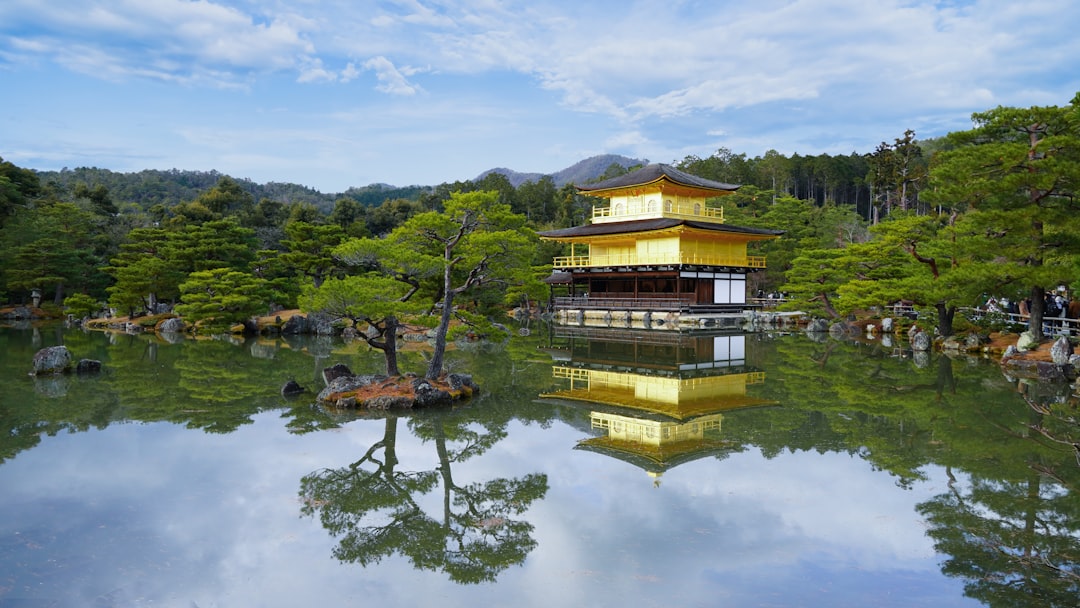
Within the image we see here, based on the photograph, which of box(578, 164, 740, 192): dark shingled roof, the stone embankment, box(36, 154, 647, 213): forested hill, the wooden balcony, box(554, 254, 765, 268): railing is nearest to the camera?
the stone embankment

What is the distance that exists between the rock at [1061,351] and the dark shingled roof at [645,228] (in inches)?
648

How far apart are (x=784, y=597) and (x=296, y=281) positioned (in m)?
26.2

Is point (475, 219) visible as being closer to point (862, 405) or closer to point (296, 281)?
point (862, 405)

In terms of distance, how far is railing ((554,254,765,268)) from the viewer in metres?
30.7

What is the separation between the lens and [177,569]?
524 centimetres

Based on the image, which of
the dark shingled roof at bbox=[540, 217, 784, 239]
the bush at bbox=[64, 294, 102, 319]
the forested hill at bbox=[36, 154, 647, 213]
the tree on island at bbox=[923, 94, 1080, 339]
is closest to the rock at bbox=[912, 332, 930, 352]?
the tree on island at bbox=[923, 94, 1080, 339]

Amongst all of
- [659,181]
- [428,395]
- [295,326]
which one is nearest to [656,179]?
[659,181]

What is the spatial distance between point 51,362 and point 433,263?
9.73m

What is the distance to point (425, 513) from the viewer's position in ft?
21.6

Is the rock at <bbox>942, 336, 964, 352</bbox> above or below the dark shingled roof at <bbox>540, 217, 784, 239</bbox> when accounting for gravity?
below

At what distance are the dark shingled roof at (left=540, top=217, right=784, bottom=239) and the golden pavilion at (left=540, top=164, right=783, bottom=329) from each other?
0.06 metres

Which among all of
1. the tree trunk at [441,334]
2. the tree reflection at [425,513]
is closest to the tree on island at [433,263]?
the tree trunk at [441,334]

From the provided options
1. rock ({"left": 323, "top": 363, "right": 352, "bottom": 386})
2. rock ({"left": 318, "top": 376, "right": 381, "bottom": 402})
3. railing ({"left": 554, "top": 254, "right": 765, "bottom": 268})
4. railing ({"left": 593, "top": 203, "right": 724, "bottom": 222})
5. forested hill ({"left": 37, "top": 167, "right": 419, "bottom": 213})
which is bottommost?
rock ({"left": 318, "top": 376, "right": 381, "bottom": 402})

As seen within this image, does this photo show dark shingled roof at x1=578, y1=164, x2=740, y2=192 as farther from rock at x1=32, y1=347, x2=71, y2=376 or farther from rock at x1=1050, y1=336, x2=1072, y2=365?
rock at x1=32, y1=347, x2=71, y2=376
